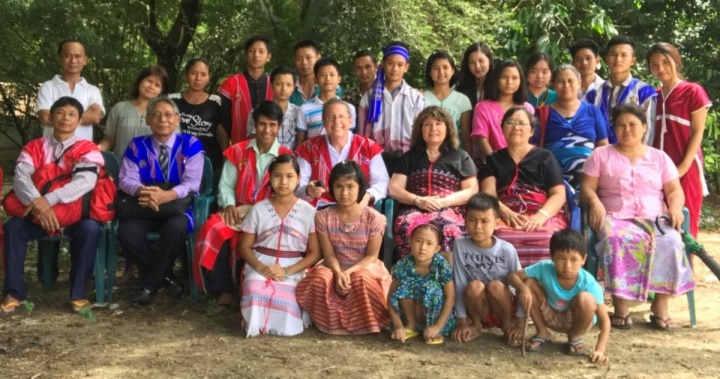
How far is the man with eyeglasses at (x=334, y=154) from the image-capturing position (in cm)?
523

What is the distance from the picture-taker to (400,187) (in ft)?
17.1

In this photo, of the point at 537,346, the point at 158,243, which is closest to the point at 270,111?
the point at 158,243

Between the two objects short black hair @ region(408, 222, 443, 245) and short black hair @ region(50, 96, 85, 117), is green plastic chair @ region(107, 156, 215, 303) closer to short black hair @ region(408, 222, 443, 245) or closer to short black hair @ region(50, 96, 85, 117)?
short black hair @ region(50, 96, 85, 117)

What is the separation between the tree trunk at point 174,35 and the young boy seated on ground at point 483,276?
4.95 m

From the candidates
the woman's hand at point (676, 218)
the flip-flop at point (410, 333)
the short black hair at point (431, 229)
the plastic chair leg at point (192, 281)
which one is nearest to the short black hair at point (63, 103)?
the plastic chair leg at point (192, 281)

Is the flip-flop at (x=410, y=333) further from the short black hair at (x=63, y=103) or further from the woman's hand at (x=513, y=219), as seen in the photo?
the short black hair at (x=63, y=103)

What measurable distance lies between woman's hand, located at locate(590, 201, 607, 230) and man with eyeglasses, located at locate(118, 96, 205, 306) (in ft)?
7.98

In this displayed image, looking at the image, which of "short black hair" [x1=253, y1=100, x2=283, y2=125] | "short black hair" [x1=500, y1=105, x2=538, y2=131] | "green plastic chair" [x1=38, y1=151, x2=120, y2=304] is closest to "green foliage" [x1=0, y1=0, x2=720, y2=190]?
"short black hair" [x1=253, y1=100, x2=283, y2=125]

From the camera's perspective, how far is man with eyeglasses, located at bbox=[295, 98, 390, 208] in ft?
17.1

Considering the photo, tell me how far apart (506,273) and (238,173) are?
183 cm


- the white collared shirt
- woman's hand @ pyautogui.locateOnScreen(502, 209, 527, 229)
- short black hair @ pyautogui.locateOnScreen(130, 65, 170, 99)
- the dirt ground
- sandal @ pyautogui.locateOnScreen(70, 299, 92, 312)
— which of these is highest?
short black hair @ pyautogui.locateOnScreen(130, 65, 170, 99)

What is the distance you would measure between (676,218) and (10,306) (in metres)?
3.92

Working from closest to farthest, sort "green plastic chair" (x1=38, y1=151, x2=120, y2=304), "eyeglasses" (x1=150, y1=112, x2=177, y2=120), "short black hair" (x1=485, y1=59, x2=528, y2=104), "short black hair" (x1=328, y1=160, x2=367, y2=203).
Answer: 1. "short black hair" (x1=328, y1=160, x2=367, y2=203)
2. "green plastic chair" (x1=38, y1=151, x2=120, y2=304)
3. "eyeglasses" (x1=150, y1=112, x2=177, y2=120)
4. "short black hair" (x1=485, y1=59, x2=528, y2=104)

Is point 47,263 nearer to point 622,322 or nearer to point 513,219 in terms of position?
point 513,219
